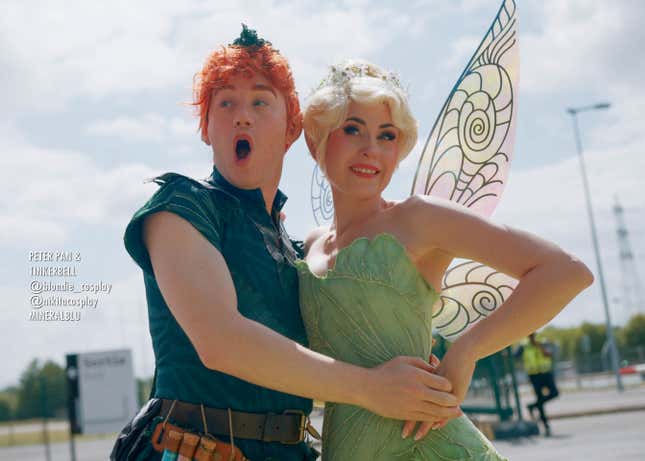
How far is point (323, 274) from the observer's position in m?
2.41

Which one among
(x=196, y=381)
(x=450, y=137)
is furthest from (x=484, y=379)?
(x=196, y=381)

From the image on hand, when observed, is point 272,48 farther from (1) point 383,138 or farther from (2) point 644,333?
(2) point 644,333

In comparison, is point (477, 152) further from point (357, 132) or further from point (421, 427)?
point (421, 427)

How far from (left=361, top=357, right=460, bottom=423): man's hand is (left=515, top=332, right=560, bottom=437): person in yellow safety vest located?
10860mm

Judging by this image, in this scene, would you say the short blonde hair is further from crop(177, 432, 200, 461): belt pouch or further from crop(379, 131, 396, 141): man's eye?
crop(177, 432, 200, 461): belt pouch

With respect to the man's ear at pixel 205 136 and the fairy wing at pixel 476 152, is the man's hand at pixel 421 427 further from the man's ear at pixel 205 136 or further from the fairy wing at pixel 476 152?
the man's ear at pixel 205 136

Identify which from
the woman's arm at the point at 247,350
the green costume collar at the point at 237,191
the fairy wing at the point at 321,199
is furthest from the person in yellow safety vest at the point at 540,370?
the woman's arm at the point at 247,350

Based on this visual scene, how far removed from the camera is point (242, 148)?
7.53 feet

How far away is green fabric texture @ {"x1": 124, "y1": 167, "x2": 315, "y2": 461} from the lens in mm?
1988

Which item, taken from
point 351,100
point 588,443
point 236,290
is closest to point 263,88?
point 351,100

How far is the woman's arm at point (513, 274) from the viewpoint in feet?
6.69

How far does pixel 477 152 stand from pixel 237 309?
116 cm

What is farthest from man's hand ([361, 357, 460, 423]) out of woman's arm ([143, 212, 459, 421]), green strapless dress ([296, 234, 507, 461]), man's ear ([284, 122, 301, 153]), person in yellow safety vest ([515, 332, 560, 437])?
person in yellow safety vest ([515, 332, 560, 437])

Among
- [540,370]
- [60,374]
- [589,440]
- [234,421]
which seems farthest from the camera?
[60,374]
